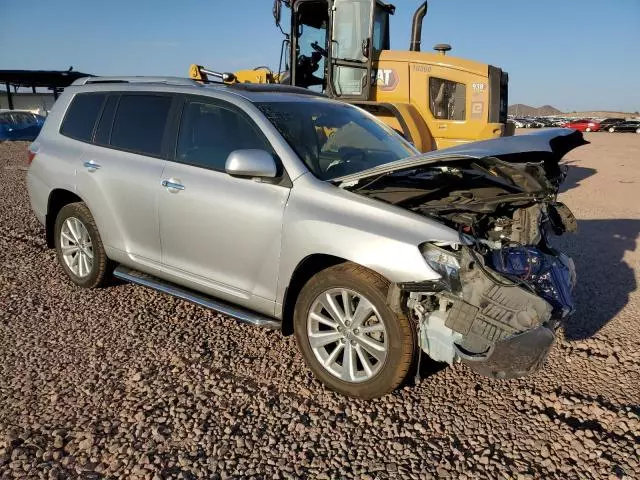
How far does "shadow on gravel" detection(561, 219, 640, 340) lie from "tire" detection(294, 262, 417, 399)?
6.35ft

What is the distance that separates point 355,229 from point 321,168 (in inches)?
29.1

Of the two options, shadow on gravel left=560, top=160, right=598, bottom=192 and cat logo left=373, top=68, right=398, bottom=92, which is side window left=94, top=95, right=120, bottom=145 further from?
shadow on gravel left=560, top=160, right=598, bottom=192

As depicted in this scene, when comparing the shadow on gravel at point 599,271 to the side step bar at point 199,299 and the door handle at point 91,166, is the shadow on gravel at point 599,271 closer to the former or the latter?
the side step bar at point 199,299

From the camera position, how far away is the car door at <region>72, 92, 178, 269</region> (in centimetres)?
423

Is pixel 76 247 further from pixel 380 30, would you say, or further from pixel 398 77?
pixel 380 30

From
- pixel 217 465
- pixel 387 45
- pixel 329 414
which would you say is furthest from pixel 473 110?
pixel 217 465

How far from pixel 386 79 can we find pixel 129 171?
620 centimetres

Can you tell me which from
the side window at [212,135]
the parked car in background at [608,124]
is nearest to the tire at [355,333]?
the side window at [212,135]

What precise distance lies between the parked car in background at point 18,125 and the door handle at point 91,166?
19349 mm

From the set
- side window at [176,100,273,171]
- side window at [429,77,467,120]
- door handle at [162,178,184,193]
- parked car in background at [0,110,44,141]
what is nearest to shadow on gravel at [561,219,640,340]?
side window at [429,77,467,120]

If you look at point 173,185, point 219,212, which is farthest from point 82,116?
point 219,212

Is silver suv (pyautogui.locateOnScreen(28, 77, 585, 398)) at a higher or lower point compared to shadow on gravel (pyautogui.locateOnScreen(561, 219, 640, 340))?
higher

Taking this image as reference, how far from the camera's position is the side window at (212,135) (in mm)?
3838

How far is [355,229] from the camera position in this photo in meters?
3.12
